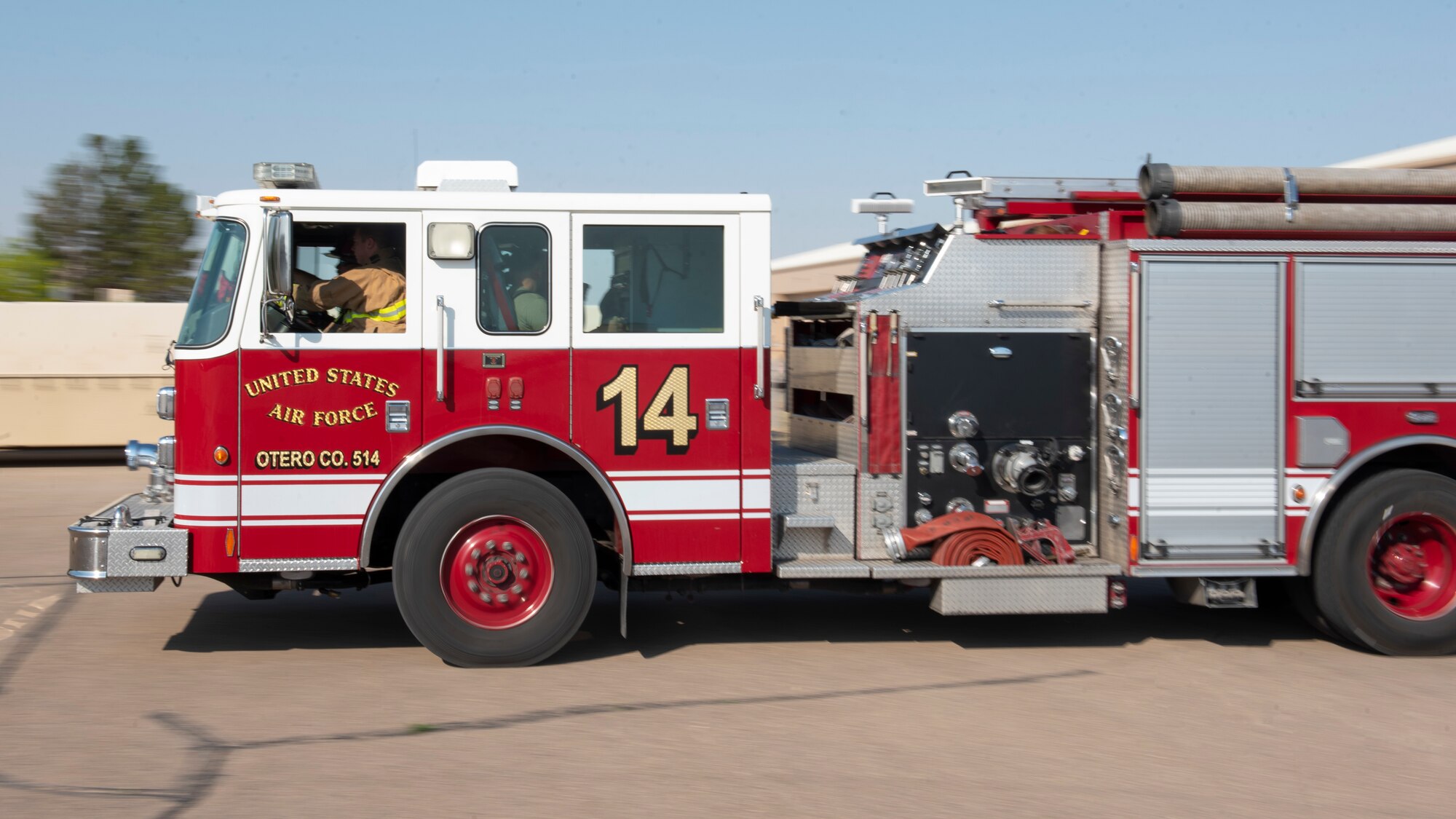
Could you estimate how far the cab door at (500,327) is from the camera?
A: 6.11m

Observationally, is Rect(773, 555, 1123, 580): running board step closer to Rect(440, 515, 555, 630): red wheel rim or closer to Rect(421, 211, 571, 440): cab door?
Rect(440, 515, 555, 630): red wheel rim

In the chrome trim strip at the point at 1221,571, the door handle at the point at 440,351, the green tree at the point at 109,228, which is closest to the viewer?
the door handle at the point at 440,351

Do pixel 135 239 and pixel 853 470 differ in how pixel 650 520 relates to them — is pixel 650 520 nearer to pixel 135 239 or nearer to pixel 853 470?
pixel 853 470

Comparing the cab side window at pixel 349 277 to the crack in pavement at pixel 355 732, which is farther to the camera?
the cab side window at pixel 349 277

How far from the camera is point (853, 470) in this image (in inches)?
261

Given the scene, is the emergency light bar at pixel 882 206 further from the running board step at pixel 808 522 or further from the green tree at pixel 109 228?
the green tree at pixel 109 228

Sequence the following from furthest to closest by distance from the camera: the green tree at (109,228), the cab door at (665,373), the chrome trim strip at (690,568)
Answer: the green tree at (109,228) < the chrome trim strip at (690,568) < the cab door at (665,373)

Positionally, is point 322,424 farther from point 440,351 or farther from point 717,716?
point 717,716

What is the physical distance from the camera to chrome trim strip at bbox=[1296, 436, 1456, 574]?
664 centimetres

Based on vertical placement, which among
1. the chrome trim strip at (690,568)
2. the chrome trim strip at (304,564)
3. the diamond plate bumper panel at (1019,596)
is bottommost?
the diamond plate bumper panel at (1019,596)

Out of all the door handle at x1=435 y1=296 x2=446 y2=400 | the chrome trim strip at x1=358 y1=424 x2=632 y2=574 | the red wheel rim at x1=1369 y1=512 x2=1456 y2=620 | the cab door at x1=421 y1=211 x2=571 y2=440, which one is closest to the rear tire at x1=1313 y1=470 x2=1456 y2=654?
the red wheel rim at x1=1369 y1=512 x2=1456 y2=620

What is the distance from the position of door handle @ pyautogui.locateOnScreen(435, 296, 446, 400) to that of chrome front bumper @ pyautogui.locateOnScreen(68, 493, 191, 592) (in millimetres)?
1447

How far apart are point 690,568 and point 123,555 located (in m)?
2.84

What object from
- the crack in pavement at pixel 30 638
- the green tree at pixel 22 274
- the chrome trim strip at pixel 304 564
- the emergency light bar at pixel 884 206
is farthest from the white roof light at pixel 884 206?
the green tree at pixel 22 274
